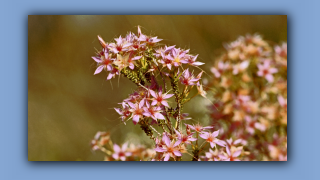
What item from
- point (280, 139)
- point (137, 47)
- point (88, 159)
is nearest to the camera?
point (137, 47)

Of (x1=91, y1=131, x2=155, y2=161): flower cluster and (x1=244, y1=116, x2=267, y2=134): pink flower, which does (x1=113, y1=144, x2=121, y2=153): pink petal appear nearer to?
(x1=91, y1=131, x2=155, y2=161): flower cluster

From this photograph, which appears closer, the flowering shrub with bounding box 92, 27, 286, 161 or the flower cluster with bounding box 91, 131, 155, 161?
the flowering shrub with bounding box 92, 27, 286, 161

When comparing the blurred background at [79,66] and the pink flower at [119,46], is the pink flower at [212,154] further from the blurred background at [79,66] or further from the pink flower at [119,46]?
the pink flower at [119,46]

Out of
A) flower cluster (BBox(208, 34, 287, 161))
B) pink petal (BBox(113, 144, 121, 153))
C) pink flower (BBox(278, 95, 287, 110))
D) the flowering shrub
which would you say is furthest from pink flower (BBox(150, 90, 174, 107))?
pink flower (BBox(278, 95, 287, 110))

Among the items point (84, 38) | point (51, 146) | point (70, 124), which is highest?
point (84, 38)

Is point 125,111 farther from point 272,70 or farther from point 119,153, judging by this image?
point 272,70

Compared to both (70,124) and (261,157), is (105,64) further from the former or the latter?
(261,157)

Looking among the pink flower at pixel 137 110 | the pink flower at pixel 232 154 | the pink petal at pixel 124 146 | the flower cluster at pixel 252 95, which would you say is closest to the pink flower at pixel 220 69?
the flower cluster at pixel 252 95
